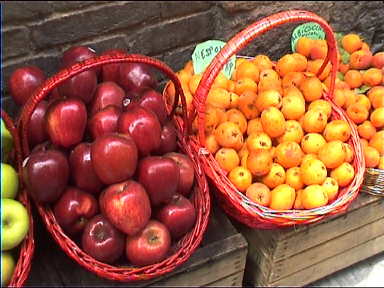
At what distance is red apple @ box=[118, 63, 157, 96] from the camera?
137 cm

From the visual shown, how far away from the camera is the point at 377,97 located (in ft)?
5.19

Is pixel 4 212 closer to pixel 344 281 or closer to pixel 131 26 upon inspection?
pixel 131 26

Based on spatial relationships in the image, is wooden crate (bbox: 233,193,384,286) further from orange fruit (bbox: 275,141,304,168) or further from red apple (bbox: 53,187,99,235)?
red apple (bbox: 53,187,99,235)

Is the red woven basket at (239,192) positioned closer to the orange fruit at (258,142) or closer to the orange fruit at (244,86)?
the orange fruit at (258,142)

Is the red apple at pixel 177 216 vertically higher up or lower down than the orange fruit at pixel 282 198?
higher up

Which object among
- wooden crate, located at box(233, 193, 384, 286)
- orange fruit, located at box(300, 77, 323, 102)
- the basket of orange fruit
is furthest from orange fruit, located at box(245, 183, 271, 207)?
orange fruit, located at box(300, 77, 323, 102)

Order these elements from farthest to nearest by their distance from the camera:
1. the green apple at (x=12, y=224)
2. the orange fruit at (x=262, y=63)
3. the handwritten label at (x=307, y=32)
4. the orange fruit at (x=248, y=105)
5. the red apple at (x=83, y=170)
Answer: the handwritten label at (x=307, y=32)
the orange fruit at (x=262, y=63)
the orange fruit at (x=248, y=105)
the red apple at (x=83, y=170)
the green apple at (x=12, y=224)

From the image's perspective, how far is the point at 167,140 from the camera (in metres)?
1.32

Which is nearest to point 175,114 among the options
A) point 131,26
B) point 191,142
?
point 191,142

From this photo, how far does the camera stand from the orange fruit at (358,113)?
1560 mm

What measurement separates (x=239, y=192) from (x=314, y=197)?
183 millimetres

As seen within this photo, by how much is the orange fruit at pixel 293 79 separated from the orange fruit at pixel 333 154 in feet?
0.77

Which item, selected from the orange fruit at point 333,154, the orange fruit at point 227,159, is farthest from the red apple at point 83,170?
the orange fruit at point 333,154

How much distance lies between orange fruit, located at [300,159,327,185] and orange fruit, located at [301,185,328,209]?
0.07 feet
